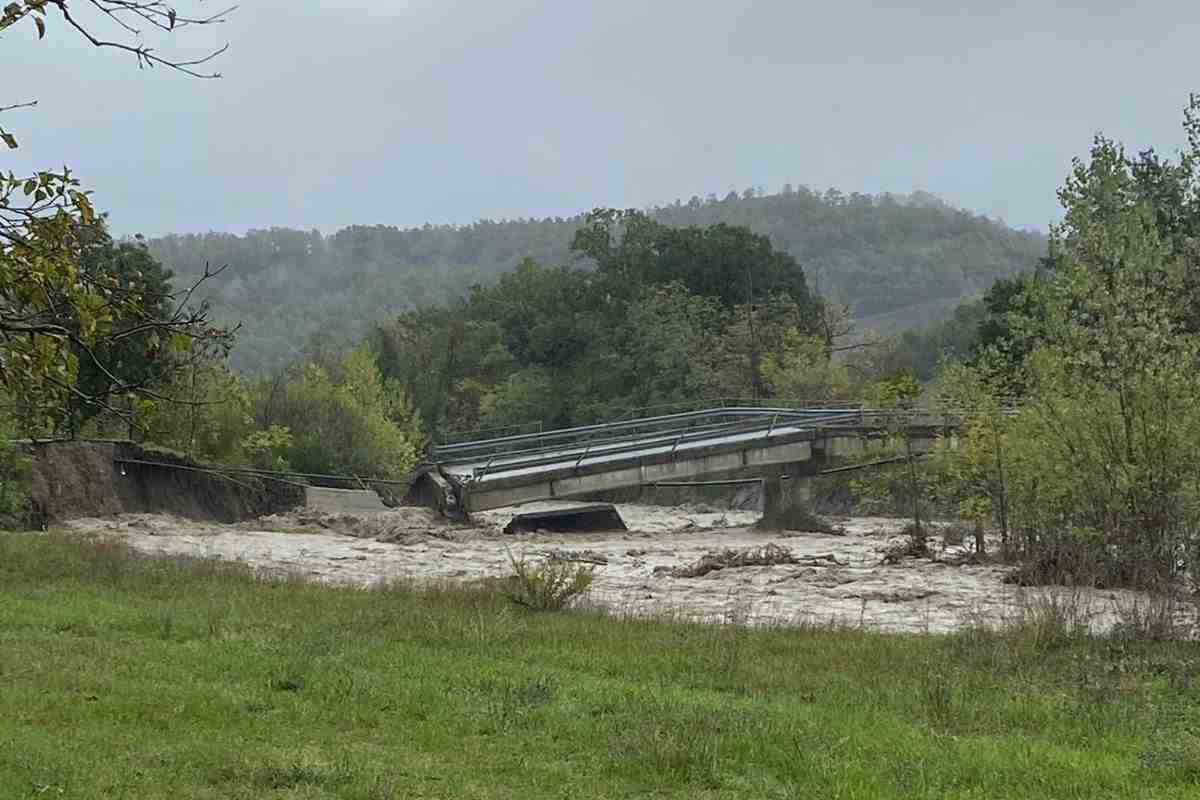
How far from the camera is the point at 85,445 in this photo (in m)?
41.0

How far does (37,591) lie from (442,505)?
1170 inches

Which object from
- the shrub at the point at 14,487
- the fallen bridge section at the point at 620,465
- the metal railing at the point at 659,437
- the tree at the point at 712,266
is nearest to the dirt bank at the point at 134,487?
the shrub at the point at 14,487

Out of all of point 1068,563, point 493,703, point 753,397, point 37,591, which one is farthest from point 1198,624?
point 753,397

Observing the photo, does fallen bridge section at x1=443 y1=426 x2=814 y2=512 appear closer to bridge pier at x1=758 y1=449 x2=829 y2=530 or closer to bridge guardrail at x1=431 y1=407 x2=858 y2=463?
bridge pier at x1=758 y1=449 x2=829 y2=530

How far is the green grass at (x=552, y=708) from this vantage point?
26.7ft

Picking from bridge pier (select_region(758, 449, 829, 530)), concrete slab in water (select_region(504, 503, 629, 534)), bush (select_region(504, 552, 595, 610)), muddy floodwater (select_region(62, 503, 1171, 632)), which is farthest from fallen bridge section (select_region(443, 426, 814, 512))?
bush (select_region(504, 552, 595, 610))

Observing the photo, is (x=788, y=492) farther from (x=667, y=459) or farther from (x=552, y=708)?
(x=552, y=708)

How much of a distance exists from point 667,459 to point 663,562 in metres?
13.2

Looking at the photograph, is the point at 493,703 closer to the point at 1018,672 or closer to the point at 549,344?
the point at 1018,672

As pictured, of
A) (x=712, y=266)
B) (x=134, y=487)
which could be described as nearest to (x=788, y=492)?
(x=134, y=487)

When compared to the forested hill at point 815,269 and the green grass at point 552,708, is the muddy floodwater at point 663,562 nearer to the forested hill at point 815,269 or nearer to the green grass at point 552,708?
the green grass at point 552,708

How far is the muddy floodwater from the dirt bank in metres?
1.04

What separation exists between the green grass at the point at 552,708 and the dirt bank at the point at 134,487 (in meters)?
24.1

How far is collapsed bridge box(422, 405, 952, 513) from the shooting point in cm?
4625
